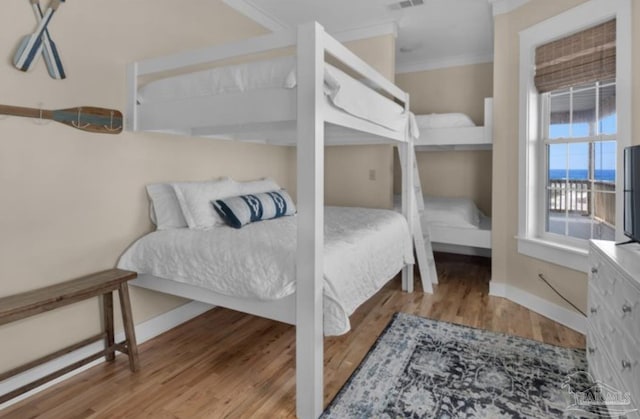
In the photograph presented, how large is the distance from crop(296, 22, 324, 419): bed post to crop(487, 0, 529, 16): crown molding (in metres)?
2.35

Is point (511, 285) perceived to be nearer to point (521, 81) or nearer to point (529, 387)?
point (529, 387)

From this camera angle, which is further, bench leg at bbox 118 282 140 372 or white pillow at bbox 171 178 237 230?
white pillow at bbox 171 178 237 230

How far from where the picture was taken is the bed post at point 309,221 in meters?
1.58

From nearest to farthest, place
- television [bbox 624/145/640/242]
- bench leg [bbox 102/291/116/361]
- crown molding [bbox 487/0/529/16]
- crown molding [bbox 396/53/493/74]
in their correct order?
1. television [bbox 624/145/640/242]
2. bench leg [bbox 102/291/116/361]
3. crown molding [bbox 487/0/529/16]
4. crown molding [bbox 396/53/493/74]

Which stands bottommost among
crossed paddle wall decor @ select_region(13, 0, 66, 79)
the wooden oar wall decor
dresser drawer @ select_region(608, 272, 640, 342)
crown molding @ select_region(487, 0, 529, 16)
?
dresser drawer @ select_region(608, 272, 640, 342)

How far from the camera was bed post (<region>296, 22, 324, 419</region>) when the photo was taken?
158cm

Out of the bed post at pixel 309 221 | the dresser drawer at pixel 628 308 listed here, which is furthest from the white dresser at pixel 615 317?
the bed post at pixel 309 221

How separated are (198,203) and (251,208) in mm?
359

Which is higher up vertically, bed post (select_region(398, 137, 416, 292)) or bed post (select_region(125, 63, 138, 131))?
bed post (select_region(125, 63, 138, 131))

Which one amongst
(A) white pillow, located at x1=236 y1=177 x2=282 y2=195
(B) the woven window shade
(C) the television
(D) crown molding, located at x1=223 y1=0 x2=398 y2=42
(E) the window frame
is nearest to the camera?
(C) the television

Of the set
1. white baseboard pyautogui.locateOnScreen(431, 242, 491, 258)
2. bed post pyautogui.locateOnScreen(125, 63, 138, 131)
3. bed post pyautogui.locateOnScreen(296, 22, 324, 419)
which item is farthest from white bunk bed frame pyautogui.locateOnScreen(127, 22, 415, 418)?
white baseboard pyautogui.locateOnScreen(431, 242, 491, 258)

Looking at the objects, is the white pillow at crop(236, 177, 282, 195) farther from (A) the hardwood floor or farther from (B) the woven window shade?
(B) the woven window shade

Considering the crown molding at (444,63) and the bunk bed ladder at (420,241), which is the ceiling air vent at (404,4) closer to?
the bunk bed ladder at (420,241)

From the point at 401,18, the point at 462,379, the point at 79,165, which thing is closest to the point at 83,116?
the point at 79,165
